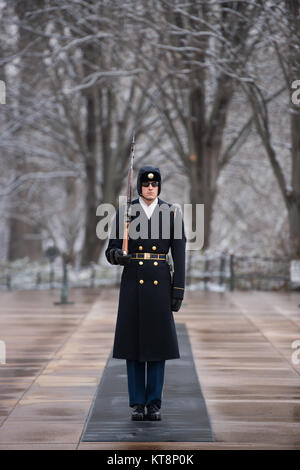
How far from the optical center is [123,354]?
6.43m

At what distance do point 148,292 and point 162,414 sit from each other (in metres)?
1.10

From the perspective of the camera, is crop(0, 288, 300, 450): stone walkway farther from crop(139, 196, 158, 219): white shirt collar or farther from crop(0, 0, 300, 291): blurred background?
crop(0, 0, 300, 291): blurred background

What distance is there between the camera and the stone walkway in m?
6.01

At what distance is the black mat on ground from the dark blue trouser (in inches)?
7.5

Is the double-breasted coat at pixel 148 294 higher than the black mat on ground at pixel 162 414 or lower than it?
higher

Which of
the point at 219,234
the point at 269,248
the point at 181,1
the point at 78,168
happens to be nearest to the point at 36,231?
the point at 219,234

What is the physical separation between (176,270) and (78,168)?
19.6 m

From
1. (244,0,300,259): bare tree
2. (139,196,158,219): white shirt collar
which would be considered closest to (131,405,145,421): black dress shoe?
(139,196,158,219): white shirt collar

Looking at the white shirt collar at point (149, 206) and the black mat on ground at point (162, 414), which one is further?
the white shirt collar at point (149, 206)

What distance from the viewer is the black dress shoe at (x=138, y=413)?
6.41m

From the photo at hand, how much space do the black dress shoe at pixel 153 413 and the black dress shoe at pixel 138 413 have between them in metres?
0.05

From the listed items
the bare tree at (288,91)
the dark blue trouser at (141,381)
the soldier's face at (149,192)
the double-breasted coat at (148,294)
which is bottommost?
the dark blue trouser at (141,381)

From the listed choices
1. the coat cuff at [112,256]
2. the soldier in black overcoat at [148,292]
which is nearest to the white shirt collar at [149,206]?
the soldier in black overcoat at [148,292]

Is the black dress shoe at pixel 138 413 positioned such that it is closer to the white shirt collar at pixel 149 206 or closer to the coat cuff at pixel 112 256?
the coat cuff at pixel 112 256
